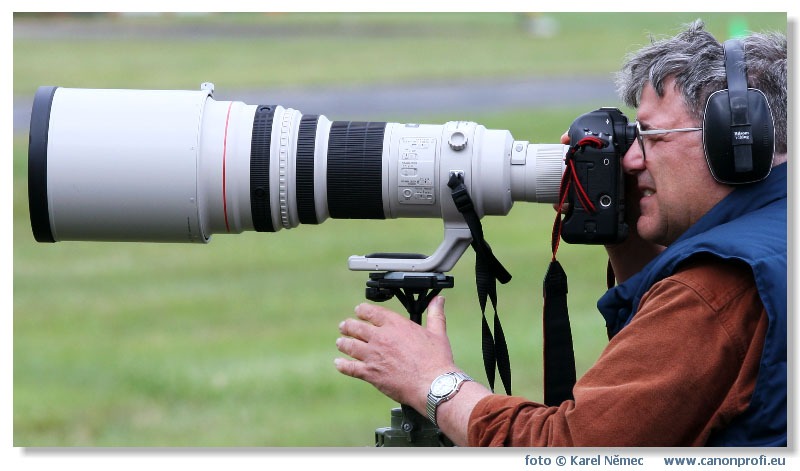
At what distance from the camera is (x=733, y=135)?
119 inches

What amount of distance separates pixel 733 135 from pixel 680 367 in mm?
595

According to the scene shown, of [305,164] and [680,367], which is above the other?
[305,164]

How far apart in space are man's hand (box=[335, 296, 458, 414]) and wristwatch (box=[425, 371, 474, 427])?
2cm

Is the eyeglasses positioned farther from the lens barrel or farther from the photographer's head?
the lens barrel

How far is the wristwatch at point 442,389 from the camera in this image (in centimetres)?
316

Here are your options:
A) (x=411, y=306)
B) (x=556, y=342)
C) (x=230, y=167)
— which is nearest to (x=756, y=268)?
(x=556, y=342)

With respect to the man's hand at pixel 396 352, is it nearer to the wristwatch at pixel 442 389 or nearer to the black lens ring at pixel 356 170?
the wristwatch at pixel 442 389

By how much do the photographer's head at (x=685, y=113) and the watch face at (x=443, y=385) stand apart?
63 centimetres

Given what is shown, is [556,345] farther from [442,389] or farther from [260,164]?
[260,164]

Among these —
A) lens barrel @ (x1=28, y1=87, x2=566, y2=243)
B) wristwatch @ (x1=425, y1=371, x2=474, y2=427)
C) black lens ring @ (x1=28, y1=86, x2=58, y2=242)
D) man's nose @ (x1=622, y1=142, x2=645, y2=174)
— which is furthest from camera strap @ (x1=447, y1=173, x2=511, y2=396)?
black lens ring @ (x1=28, y1=86, x2=58, y2=242)

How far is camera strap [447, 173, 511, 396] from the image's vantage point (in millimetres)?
3475

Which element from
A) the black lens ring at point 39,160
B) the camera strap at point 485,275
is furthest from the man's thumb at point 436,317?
the black lens ring at point 39,160

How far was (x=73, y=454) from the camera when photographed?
360cm

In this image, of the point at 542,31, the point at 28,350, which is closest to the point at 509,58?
the point at 542,31
